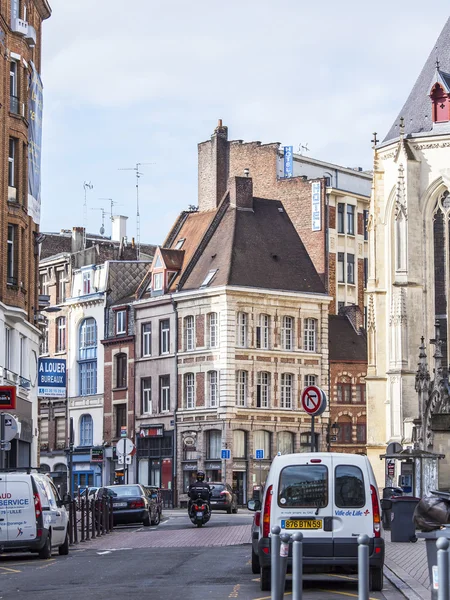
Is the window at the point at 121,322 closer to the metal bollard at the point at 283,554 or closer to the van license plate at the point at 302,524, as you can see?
the van license plate at the point at 302,524

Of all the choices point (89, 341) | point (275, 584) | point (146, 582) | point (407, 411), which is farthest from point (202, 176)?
point (275, 584)

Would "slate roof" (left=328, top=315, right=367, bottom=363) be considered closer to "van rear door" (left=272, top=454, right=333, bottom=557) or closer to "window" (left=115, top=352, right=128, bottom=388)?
"window" (left=115, top=352, right=128, bottom=388)

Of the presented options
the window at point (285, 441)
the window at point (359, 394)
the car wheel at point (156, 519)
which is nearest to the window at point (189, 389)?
the window at point (285, 441)

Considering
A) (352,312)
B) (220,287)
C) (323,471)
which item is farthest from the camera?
(352,312)

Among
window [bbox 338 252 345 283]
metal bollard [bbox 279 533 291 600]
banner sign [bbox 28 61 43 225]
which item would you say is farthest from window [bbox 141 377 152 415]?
metal bollard [bbox 279 533 291 600]

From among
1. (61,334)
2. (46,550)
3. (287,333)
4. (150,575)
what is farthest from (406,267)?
(150,575)

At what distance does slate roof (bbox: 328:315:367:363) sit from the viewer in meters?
76.3

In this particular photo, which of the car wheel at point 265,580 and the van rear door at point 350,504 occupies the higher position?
the van rear door at point 350,504

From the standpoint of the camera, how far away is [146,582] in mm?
18781

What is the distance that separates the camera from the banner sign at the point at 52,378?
3869cm

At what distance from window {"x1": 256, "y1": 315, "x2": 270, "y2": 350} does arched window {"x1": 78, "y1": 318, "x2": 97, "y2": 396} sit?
12.4 m

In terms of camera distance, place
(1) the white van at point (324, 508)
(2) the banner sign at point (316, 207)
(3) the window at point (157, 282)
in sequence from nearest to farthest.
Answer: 1. (1) the white van at point (324, 508)
2. (3) the window at point (157, 282)
3. (2) the banner sign at point (316, 207)

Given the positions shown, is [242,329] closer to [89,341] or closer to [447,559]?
[89,341]

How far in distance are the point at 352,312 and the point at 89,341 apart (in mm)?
14883
